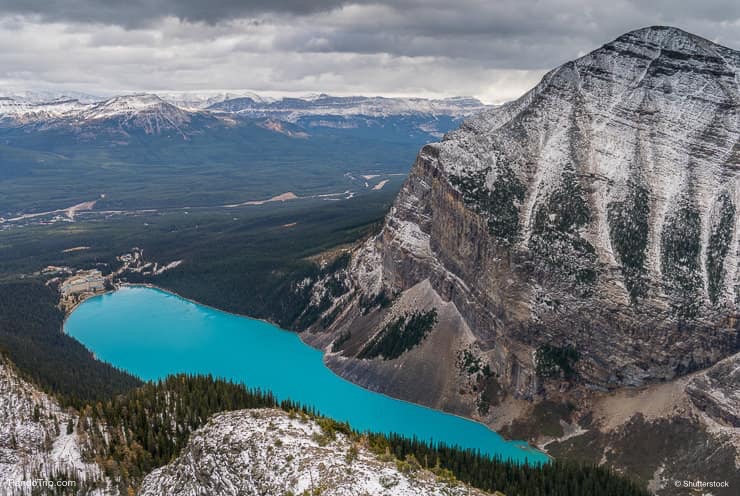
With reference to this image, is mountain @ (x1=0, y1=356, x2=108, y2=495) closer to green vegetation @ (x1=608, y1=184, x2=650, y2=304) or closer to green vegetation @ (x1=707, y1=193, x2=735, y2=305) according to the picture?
green vegetation @ (x1=608, y1=184, x2=650, y2=304)

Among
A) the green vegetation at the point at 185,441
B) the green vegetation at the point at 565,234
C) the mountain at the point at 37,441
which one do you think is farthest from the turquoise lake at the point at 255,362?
the mountain at the point at 37,441

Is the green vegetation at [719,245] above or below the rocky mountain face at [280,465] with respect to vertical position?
above

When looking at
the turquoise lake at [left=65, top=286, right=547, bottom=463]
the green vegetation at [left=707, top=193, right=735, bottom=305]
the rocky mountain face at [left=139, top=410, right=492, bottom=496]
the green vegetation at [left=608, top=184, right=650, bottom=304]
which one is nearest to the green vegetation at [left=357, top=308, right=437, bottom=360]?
the turquoise lake at [left=65, top=286, right=547, bottom=463]

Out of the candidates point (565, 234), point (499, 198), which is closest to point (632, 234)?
point (565, 234)

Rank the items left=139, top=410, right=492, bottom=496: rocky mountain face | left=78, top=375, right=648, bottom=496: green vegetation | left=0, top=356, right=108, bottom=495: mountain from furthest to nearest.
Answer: left=78, top=375, right=648, bottom=496: green vegetation
left=0, top=356, right=108, bottom=495: mountain
left=139, top=410, right=492, bottom=496: rocky mountain face

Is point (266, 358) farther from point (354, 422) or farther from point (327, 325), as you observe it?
point (354, 422)

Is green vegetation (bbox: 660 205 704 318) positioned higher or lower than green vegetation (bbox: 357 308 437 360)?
higher

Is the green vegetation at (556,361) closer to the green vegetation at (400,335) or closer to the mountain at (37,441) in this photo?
the green vegetation at (400,335)
